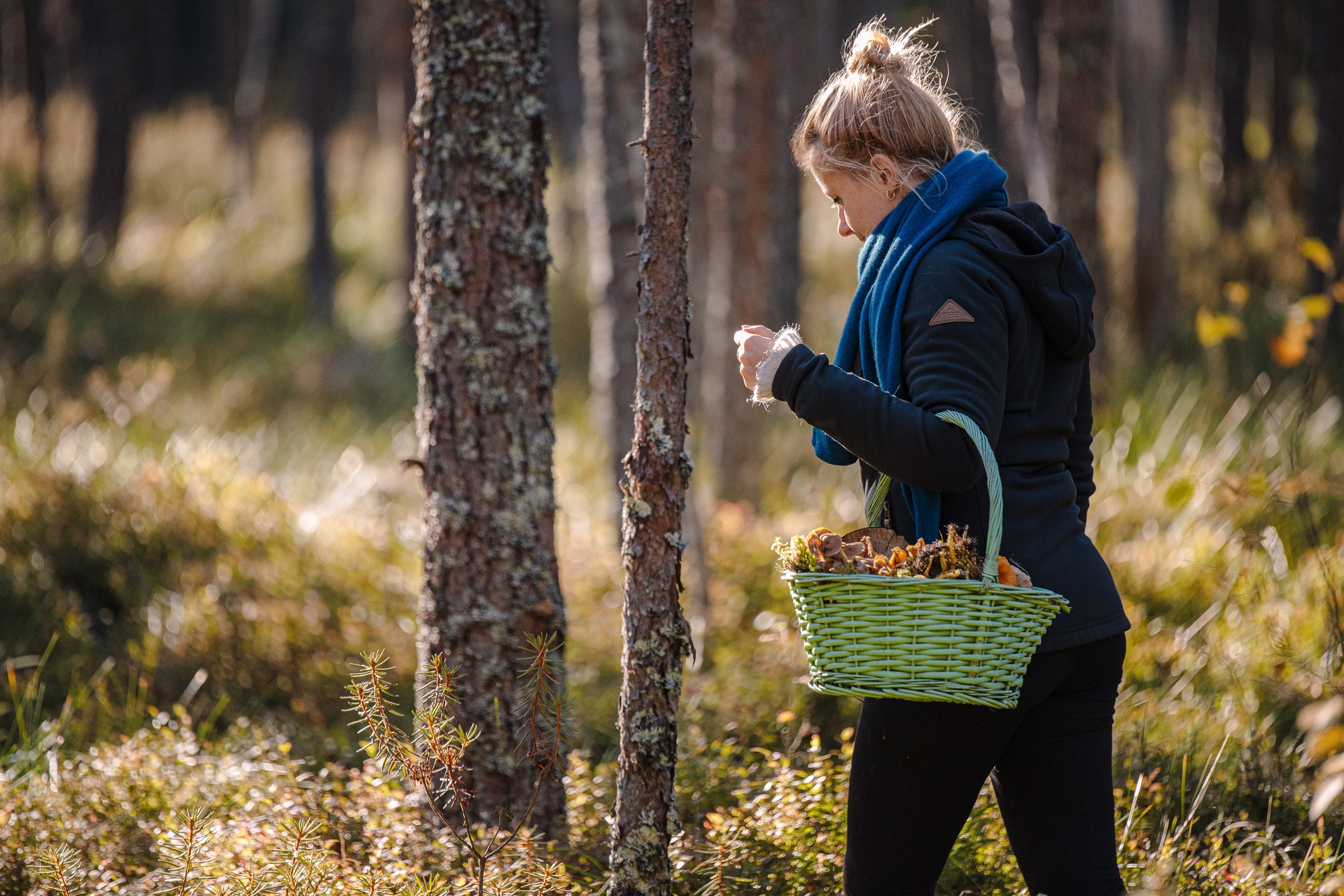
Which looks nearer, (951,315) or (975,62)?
(951,315)

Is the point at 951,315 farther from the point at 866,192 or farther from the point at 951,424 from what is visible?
the point at 866,192

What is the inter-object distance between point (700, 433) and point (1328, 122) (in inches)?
225

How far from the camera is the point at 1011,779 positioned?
75.6 inches

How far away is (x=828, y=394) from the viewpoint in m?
1.70

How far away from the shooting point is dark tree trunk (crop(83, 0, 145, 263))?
11984mm

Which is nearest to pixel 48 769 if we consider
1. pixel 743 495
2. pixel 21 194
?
pixel 743 495

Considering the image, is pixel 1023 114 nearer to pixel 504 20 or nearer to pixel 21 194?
pixel 504 20

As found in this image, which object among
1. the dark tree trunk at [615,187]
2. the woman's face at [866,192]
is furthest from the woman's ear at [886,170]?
the dark tree trunk at [615,187]

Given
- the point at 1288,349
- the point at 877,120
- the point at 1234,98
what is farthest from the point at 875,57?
the point at 1234,98

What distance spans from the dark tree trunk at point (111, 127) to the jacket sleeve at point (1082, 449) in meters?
12.4

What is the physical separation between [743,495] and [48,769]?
4.02 m

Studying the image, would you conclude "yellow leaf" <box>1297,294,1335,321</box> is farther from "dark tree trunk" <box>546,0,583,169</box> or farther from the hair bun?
"dark tree trunk" <box>546,0,583,169</box>

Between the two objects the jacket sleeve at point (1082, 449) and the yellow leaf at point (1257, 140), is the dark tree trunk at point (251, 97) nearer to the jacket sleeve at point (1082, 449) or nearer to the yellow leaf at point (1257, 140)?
the yellow leaf at point (1257, 140)

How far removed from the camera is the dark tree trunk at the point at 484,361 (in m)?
2.80
